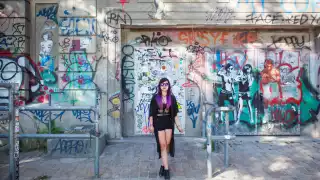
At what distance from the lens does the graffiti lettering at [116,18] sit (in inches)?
292

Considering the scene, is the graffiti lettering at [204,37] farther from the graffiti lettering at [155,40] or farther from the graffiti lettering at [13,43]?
the graffiti lettering at [13,43]

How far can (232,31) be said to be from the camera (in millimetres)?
7918

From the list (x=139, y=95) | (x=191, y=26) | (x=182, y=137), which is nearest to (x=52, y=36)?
(x=139, y=95)

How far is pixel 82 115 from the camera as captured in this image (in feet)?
24.1

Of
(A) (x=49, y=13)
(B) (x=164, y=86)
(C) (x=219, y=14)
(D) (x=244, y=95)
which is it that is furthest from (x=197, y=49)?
(A) (x=49, y=13)

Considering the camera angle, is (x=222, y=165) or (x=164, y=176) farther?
(x=222, y=165)

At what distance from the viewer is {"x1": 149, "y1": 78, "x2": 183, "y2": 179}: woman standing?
16.2 feet

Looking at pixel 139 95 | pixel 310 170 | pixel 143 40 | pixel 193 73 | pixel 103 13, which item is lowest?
pixel 310 170

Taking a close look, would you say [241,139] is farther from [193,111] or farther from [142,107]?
[142,107]

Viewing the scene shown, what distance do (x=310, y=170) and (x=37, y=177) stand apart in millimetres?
4942

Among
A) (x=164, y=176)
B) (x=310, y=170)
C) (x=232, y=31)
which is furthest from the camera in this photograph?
(x=232, y=31)

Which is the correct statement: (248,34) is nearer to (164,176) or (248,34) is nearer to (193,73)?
(193,73)

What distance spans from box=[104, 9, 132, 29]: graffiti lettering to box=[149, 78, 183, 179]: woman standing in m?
3.05

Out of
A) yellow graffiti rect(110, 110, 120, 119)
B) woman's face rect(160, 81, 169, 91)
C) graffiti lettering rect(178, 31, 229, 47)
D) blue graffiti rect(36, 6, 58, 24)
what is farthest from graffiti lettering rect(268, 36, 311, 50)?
blue graffiti rect(36, 6, 58, 24)
